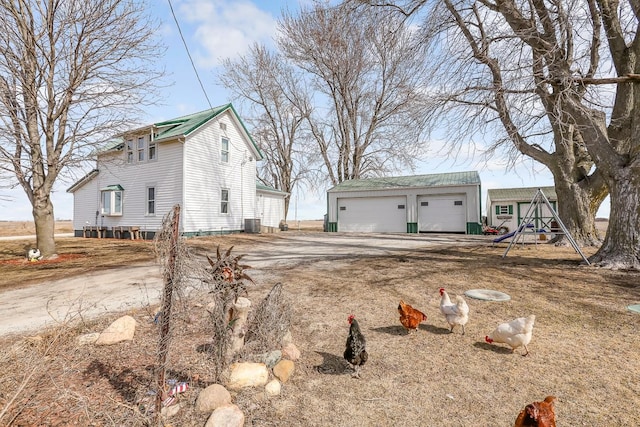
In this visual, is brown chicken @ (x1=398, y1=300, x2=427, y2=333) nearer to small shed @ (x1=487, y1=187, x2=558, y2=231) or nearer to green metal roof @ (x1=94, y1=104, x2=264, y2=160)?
green metal roof @ (x1=94, y1=104, x2=264, y2=160)

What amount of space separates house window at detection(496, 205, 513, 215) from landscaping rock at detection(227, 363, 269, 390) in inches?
941

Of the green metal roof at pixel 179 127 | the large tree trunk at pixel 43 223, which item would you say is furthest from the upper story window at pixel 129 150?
the large tree trunk at pixel 43 223

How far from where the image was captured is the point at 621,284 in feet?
18.8

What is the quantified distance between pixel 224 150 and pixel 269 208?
247 inches

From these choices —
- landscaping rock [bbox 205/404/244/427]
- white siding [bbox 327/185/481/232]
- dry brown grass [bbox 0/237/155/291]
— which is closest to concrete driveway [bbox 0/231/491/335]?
dry brown grass [bbox 0/237/155/291]

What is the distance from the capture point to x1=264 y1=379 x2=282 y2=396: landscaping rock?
272cm

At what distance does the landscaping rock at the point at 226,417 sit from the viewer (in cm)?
223

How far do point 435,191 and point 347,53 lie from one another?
12919 millimetres

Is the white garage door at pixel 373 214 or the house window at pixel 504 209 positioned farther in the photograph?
the house window at pixel 504 209

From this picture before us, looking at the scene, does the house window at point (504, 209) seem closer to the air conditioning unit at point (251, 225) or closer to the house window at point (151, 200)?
the air conditioning unit at point (251, 225)

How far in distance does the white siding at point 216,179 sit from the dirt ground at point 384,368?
11.9 m

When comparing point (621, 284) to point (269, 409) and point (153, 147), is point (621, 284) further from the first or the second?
point (153, 147)

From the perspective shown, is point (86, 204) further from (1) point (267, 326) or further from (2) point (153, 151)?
(1) point (267, 326)

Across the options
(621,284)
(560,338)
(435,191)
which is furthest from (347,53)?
(560,338)
